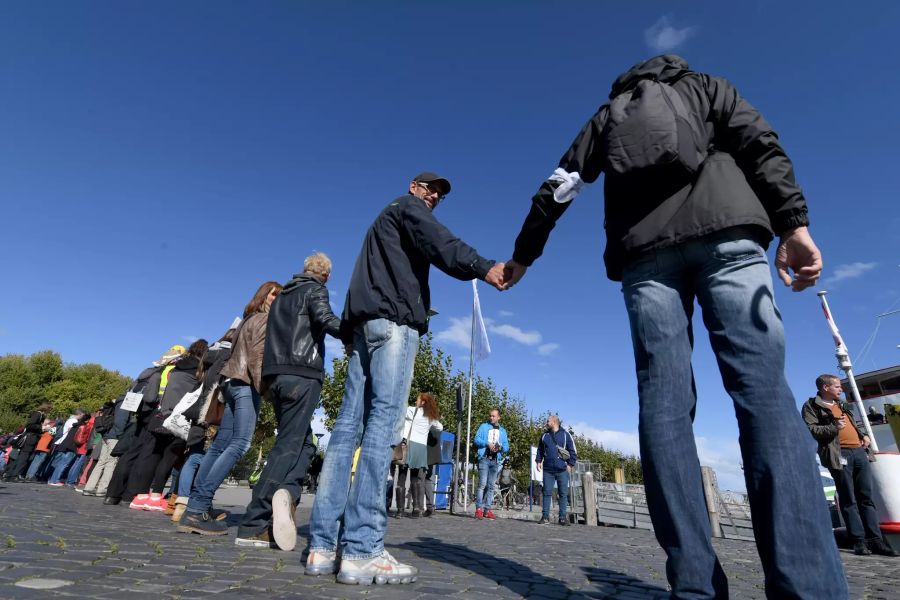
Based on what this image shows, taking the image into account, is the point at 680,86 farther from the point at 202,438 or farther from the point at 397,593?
the point at 202,438

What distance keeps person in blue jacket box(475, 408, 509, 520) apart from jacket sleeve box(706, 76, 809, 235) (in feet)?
33.2

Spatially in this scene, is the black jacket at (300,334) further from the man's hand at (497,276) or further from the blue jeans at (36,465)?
the blue jeans at (36,465)

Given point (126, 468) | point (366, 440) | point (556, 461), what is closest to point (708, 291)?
point (366, 440)

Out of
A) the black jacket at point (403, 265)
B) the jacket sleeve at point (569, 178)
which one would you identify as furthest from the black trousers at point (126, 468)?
the jacket sleeve at point (569, 178)

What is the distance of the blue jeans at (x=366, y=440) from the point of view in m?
2.80

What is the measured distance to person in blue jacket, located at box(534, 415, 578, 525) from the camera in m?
11.0

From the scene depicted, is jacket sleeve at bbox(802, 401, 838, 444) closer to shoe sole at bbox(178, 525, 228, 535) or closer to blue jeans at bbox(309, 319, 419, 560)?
blue jeans at bbox(309, 319, 419, 560)

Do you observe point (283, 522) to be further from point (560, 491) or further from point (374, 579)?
point (560, 491)

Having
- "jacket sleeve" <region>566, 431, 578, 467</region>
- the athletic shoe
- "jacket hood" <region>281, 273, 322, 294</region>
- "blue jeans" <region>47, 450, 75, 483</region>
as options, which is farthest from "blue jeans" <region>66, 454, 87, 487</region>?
"jacket hood" <region>281, 273, 322, 294</region>

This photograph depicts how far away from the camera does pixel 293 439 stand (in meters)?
4.02

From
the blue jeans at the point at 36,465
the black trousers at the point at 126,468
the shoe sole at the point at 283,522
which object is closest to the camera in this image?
the shoe sole at the point at 283,522

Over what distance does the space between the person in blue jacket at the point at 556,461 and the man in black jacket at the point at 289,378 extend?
7.97 meters

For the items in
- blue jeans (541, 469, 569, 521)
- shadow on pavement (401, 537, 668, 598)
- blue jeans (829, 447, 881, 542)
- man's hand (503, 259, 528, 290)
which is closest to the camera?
man's hand (503, 259, 528, 290)

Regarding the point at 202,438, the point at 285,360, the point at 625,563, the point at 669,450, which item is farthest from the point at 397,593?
the point at 202,438
